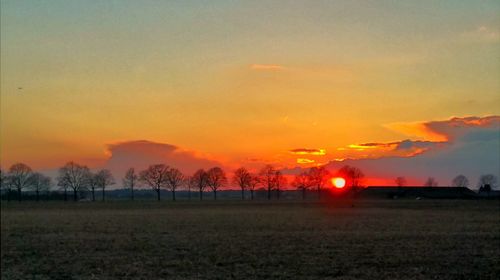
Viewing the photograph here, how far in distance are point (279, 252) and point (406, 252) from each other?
537 cm

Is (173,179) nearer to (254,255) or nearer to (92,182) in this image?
(92,182)

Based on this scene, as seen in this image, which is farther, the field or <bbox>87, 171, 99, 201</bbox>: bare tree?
<bbox>87, 171, 99, 201</bbox>: bare tree

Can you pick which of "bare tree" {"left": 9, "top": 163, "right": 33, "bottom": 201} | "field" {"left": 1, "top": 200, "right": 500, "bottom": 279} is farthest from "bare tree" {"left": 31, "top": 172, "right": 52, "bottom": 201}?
"field" {"left": 1, "top": 200, "right": 500, "bottom": 279}

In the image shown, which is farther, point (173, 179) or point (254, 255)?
point (173, 179)

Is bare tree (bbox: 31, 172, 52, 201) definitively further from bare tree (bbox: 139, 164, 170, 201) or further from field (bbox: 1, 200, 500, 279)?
field (bbox: 1, 200, 500, 279)

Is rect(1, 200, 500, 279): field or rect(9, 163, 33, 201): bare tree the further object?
rect(9, 163, 33, 201): bare tree

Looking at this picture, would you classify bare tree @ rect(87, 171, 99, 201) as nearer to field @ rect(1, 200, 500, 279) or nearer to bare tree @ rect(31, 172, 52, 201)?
bare tree @ rect(31, 172, 52, 201)

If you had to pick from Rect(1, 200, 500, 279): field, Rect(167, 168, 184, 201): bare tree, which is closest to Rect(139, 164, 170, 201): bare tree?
Rect(167, 168, 184, 201): bare tree

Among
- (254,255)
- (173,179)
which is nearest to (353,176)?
(173,179)

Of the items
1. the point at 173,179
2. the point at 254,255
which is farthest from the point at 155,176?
the point at 254,255

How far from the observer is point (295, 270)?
18250 millimetres

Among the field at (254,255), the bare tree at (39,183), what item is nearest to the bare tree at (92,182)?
the bare tree at (39,183)

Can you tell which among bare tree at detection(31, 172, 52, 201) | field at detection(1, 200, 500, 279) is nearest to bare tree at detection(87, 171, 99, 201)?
bare tree at detection(31, 172, 52, 201)

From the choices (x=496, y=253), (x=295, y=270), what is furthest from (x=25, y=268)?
(x=496, y=253)
